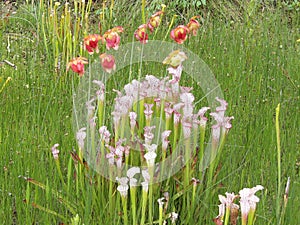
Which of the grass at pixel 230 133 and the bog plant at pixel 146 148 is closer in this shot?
the bog plant at pixel 146 148

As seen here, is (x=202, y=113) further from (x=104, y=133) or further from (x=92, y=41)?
(x=92, y=41)

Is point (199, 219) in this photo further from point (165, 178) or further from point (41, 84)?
point (41, 84)

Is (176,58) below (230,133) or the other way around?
the other way around

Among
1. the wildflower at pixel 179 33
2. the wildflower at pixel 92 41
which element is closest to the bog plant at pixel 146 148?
the wildflower at pixel 92 41

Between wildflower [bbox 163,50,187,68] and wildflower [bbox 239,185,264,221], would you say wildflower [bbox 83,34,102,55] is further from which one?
wildflower [bbox 239,185,264,221]

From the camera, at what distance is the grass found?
6.59 ft

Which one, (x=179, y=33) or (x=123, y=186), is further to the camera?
(x=179, y=33)

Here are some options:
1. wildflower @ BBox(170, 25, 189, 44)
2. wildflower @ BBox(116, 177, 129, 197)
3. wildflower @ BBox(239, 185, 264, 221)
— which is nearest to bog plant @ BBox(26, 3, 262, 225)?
wildflower @ BBox(116, 177, 129, 197)

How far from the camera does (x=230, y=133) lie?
2.46 m

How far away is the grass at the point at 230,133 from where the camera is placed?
6.59 ft

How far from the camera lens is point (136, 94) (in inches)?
77.0

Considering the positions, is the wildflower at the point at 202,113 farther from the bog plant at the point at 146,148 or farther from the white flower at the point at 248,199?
the white flower at the point at 248,199

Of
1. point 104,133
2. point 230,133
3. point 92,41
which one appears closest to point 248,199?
point 104,133

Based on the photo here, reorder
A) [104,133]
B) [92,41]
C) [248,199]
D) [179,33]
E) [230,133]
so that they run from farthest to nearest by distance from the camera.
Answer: [230,133] < [179,33] < [92,41] < [104,133] < [248,199]
